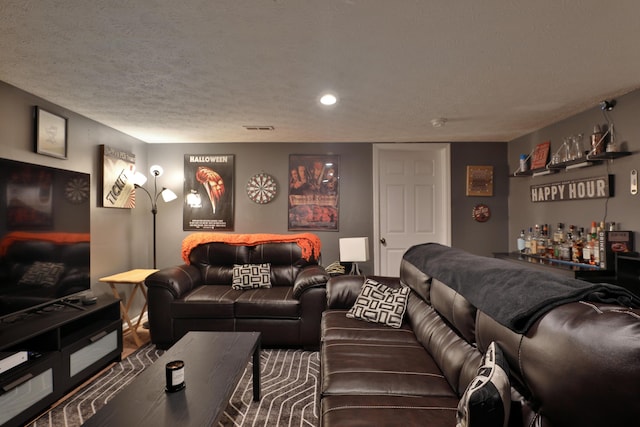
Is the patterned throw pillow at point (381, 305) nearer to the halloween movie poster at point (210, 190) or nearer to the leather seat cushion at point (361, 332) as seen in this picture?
the leather seat cushion at point (361, 332)

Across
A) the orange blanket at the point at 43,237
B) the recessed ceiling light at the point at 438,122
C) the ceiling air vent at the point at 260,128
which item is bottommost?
the orange blanket at the point at 43,237

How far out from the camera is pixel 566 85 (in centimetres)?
238

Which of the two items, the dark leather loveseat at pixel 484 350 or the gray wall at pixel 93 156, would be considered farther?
the gray wall at pixel 93 156

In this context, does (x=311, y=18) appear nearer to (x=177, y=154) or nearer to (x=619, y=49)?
(x=619, y=49)

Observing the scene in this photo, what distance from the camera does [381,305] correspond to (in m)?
2.47

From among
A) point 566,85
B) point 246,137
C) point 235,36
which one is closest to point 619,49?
point 566,85

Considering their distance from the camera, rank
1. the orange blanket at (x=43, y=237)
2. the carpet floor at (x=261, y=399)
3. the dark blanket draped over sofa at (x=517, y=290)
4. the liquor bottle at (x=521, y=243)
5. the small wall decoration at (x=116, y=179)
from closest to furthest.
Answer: the dark blanket draped over sofa at (x=517, y=290)
the carpet floor at (x=261, y=399)
the orange blanket at (x=43, y=237)
the small wall decoration at (x=116, y=179)
the liquor bottle at (x=521, y=243)

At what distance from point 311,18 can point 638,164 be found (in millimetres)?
2748

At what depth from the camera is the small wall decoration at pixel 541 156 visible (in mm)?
3431

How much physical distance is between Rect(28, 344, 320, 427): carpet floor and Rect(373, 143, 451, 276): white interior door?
195 cm

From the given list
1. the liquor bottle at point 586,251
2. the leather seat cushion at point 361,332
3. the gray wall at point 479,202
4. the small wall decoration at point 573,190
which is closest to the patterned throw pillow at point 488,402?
the leather seat cushion at point 361,332

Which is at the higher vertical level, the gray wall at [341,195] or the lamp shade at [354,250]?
the gray wall at [341,195]

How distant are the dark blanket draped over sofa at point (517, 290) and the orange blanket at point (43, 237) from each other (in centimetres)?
280

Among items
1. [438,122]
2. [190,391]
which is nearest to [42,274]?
[190,391]
